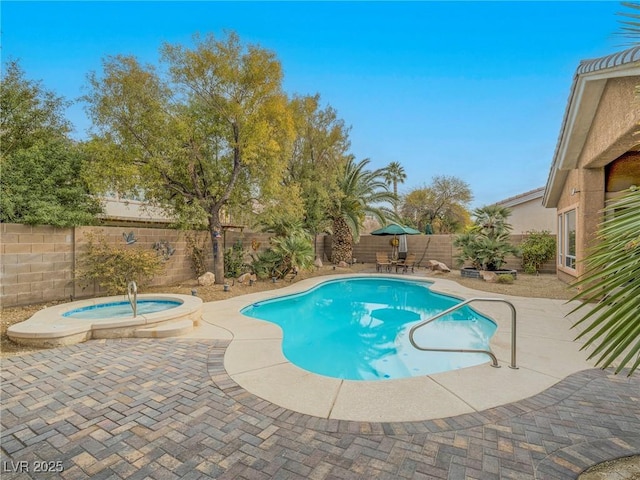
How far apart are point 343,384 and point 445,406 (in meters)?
1.22

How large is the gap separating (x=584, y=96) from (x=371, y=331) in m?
7.38

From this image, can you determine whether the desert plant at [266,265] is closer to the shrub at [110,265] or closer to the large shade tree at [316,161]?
the large shade tree at [316,161]

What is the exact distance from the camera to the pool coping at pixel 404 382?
11.0ft

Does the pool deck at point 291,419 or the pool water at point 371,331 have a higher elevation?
the pool deck at point 291,419

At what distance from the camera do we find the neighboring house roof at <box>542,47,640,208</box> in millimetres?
5500

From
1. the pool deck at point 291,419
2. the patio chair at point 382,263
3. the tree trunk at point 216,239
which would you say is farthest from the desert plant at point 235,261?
the pool deck at point 291,419

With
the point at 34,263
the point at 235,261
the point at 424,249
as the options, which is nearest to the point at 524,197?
the point at 424,249

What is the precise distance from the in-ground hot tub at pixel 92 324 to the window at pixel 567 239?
11838mm

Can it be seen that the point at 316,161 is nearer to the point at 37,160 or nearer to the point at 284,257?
the point at 284,257

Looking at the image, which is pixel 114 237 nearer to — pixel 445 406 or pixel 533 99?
pixel 445 406

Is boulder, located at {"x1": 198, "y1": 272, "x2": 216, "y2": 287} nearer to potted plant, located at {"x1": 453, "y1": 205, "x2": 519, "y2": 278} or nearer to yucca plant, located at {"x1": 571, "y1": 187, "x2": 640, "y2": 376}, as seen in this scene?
yucca plant, located at {"x1": 571, "y1": 187, "x2": 640, "y2": 376}

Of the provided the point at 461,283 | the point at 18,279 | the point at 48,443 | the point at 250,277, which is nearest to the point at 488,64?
the point at 461,283

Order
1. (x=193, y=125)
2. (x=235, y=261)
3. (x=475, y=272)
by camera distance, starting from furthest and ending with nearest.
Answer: (x=475, y=272) < (x=235, y=261) < (x=193, y=125)

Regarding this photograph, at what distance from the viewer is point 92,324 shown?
18.4ft
